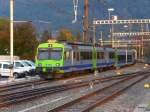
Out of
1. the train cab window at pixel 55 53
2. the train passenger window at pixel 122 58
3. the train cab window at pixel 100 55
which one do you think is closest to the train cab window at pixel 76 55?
the train cab window at pixel 55 53

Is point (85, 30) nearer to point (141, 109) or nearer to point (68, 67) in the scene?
point (68, 67)

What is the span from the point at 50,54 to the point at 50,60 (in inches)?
25.1

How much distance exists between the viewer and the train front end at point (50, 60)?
45.9 metres

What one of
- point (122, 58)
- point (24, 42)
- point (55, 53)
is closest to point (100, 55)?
point (55, 53)

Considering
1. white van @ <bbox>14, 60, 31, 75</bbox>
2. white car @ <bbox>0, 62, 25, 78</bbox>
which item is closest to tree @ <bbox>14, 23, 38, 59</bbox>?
white van @ <bbox>14, 60, 31, 75</bbox>

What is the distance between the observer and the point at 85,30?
65.6m

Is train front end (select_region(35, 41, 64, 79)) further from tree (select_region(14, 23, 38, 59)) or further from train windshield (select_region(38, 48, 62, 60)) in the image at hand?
tree (select_region(14, 23, 38, 59))

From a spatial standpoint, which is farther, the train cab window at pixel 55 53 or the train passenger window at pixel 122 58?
the train passenger window at pixel 122 58

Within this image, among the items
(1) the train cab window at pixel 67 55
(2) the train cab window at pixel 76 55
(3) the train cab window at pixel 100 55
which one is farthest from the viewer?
(3) the train cab window at pixel 100 55

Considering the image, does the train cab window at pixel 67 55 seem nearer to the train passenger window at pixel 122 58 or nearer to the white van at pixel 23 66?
the white van at pixel 23 66

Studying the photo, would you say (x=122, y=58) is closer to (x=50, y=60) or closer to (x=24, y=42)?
(x=24, y=42)

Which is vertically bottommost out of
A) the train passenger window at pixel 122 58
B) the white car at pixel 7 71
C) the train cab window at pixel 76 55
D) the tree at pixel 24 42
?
the white car at pixel 7 71

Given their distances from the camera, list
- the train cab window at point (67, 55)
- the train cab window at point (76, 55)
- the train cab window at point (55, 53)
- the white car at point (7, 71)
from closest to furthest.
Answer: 1. the train cab window at point (55, 53)
2. the train cab window at point (67, 55)
3. the train cab window at point (76, 55)
4. the white car at point (7, 71)

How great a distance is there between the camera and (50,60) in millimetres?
Result: 46812
